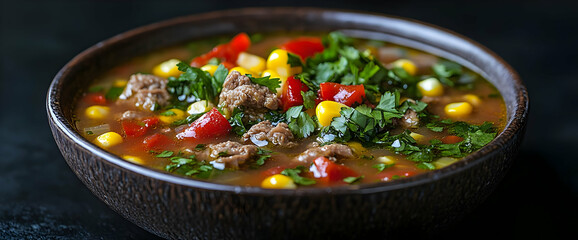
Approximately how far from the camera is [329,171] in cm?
413

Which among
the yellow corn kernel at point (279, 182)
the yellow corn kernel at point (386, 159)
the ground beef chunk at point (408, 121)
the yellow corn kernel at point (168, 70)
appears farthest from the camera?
the yellow corn kernel at point (168, 70)

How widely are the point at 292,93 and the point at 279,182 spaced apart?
3.81 feet

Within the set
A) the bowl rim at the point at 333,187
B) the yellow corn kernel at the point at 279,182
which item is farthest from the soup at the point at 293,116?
the bowl rim at the point at 333,187

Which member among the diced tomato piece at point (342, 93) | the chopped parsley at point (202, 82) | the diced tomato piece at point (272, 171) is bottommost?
the diced tomato piece at point (272, 171)

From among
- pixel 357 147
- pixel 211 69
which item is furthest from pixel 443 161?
pixel 211 69

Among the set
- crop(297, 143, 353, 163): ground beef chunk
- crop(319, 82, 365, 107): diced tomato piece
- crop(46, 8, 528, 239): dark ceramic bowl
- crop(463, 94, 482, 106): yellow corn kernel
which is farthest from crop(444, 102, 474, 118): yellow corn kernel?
crop(297, 143, 353, 163): ground beef chunk

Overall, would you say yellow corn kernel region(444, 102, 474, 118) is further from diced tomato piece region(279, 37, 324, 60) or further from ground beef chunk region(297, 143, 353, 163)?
diced tomato piece region(279, 37, 324, 60)

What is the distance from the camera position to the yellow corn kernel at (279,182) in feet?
13.1

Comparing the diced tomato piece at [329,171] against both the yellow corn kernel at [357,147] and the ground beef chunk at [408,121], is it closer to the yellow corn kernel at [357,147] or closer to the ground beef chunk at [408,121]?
the yellow corn kernel at [357,147]

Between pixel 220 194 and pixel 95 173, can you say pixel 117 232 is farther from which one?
pixel 220 194

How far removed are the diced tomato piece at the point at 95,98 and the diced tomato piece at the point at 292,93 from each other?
59.4 inches

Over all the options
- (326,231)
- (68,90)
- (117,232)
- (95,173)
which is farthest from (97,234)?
(326,231)

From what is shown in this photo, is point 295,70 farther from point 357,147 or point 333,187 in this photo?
point 333,187

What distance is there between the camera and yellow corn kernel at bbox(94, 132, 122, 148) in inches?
184
